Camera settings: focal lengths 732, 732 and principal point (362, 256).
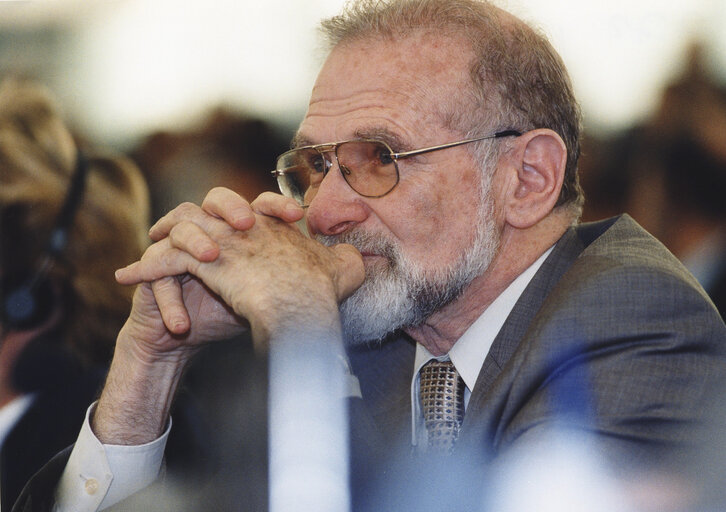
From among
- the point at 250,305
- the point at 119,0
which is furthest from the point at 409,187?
the point at 119,0

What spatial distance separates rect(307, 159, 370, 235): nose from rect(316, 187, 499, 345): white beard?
0.02m

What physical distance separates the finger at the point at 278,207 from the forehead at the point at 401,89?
270 millimetres

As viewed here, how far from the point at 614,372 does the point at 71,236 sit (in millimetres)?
1700

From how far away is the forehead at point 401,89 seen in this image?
141 cm

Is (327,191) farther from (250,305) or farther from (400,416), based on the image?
(400,416)

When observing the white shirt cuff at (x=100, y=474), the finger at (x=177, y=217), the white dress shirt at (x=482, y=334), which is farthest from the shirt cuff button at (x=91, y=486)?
the white dress shirt at (x=482, y=334)

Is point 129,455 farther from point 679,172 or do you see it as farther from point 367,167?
point 679,172

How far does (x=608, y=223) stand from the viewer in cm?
138

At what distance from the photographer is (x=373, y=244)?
4.54 feet

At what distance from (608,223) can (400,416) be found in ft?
1.91

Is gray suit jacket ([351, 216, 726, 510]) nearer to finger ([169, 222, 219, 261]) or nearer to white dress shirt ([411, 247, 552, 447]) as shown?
white dress shirt ([411, 247, 552, 447])

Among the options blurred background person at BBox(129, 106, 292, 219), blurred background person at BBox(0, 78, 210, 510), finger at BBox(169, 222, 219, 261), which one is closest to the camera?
finger at BBox(169, 222, 219, 261)

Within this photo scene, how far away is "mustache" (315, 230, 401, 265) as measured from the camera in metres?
1.38

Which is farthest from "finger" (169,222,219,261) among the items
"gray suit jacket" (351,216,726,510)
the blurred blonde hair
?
the blurred blonde hair
